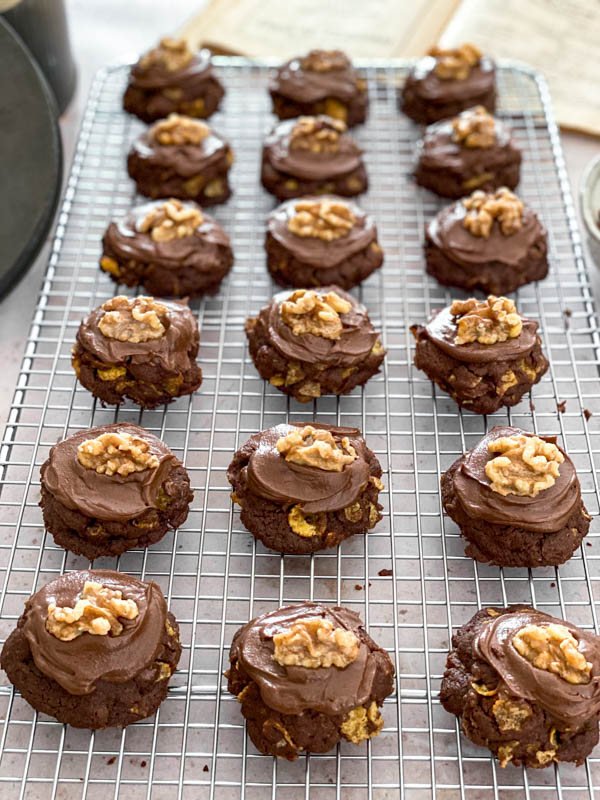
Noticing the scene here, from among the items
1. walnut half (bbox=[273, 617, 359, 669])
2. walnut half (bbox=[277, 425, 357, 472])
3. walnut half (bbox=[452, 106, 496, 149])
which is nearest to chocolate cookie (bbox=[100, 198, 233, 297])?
walnut half (bbox=[277, 425, 357, 472])

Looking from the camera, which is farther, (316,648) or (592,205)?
(592,205)

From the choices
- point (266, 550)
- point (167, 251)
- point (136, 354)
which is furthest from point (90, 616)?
point (167, 251)

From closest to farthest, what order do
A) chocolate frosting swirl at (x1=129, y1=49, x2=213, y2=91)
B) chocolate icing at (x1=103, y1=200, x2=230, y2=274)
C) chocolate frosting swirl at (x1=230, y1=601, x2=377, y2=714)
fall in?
1. chocolate frosting swirl at (x1=230, y1=601, x2=377, y2=714)
2. chocolate icing at (x1=103, y1=200, x2=230, y2=274)
3. chocolate frosting swirl at (x1=129, y1=49, x2=213, y2=91)

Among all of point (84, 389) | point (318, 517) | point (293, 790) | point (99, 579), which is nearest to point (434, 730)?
point (293, 790)

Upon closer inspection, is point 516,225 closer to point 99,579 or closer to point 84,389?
point 84,389

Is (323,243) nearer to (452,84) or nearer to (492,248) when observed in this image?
(492,248)

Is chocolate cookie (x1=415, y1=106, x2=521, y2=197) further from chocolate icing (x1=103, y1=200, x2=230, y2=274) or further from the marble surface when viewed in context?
chocolate icing (x1=103, y1=200, x2=230, y2=274)
